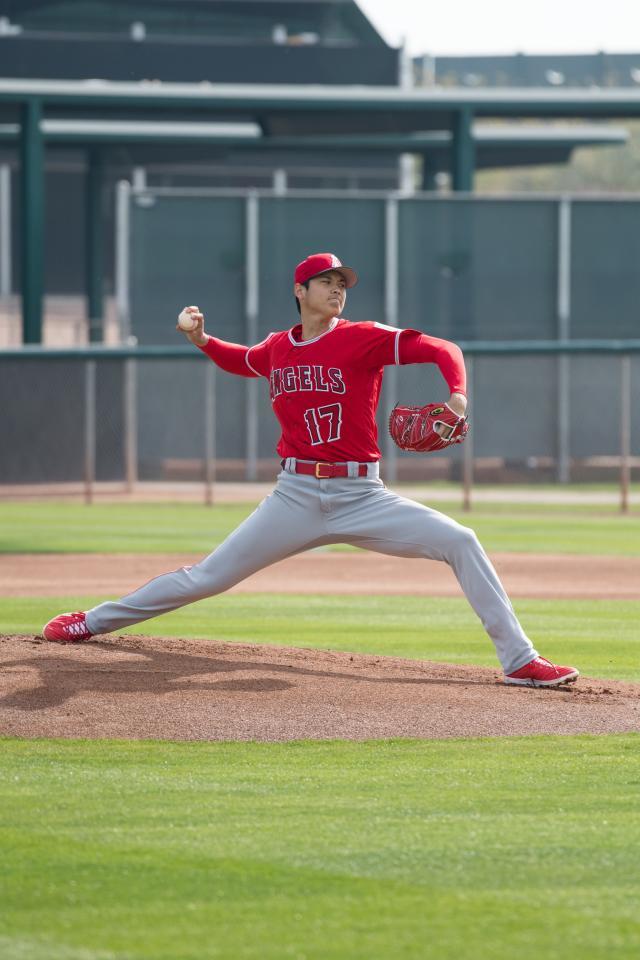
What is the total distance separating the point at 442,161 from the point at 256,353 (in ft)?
95.4

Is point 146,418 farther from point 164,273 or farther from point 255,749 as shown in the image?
point 255,749

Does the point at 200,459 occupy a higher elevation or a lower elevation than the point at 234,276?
lower

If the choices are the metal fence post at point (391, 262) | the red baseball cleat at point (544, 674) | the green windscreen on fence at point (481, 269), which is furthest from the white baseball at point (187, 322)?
the green windscreen on fence at point (481, 269)

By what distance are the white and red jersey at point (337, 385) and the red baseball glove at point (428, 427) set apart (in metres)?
0.13

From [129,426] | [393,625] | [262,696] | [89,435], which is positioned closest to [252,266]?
[129,426]

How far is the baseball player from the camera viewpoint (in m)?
6.57

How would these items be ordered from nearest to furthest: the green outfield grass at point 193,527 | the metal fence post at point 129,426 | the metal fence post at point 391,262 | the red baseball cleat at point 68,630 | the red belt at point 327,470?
the red belt at point 327,470 < the red baseball cleat at point 68,630 < the green outfield grass at point 193,527 < the metal fence post at point 129,426 < the metal fence post at point 391,262

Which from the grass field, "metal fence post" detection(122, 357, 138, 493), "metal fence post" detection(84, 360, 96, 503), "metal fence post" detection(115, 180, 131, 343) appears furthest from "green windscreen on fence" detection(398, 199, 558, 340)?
the grass field

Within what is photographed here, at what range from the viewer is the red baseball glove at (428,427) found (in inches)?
249

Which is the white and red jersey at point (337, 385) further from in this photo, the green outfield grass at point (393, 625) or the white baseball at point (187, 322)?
the green outfield grass at point (393, 625)

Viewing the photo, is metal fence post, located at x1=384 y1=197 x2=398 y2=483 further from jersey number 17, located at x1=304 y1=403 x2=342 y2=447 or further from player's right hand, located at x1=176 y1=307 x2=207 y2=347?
jersey number 17, located at x1=304 y1=403 x2=342 y2=447

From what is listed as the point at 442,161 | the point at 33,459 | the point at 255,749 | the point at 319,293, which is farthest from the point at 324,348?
the point at 442,161

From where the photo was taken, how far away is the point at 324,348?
6645 mm

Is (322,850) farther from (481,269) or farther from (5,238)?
(5,238)
